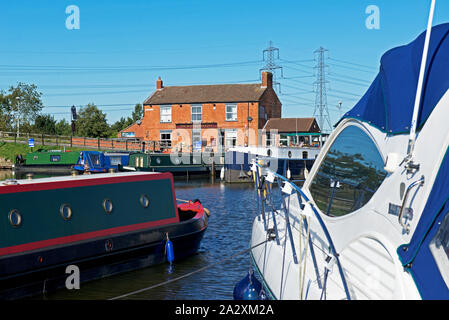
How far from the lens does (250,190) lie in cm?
3105

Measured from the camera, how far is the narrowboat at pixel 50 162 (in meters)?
40.8

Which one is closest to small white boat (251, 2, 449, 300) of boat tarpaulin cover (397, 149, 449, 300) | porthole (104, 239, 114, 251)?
boat tarpaulin cover (397, 149, 449, 300)

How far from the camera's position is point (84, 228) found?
10.4 metres

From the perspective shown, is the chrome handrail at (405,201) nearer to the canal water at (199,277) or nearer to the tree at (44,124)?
the canal water at (199,277)

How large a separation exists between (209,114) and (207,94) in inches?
104

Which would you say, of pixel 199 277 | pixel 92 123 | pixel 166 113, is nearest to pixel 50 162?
pixel 166 113

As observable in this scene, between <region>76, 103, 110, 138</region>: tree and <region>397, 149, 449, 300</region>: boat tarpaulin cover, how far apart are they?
6530 centimetres

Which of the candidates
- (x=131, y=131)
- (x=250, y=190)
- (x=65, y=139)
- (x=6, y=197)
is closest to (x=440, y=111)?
(x=6, y=197)

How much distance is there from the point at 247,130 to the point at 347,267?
4616 cm

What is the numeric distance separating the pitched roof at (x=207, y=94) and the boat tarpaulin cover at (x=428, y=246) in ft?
156

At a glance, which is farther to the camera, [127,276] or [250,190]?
[250,190]

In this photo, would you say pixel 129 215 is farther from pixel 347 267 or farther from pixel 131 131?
pixel 131 131

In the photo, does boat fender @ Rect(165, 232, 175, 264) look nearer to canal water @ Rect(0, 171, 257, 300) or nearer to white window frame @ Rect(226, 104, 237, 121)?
canal water @ Rect(0, 171, 257, 300)

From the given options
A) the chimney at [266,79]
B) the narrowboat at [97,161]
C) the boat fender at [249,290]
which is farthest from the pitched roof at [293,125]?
the boat fender at [249,290]
